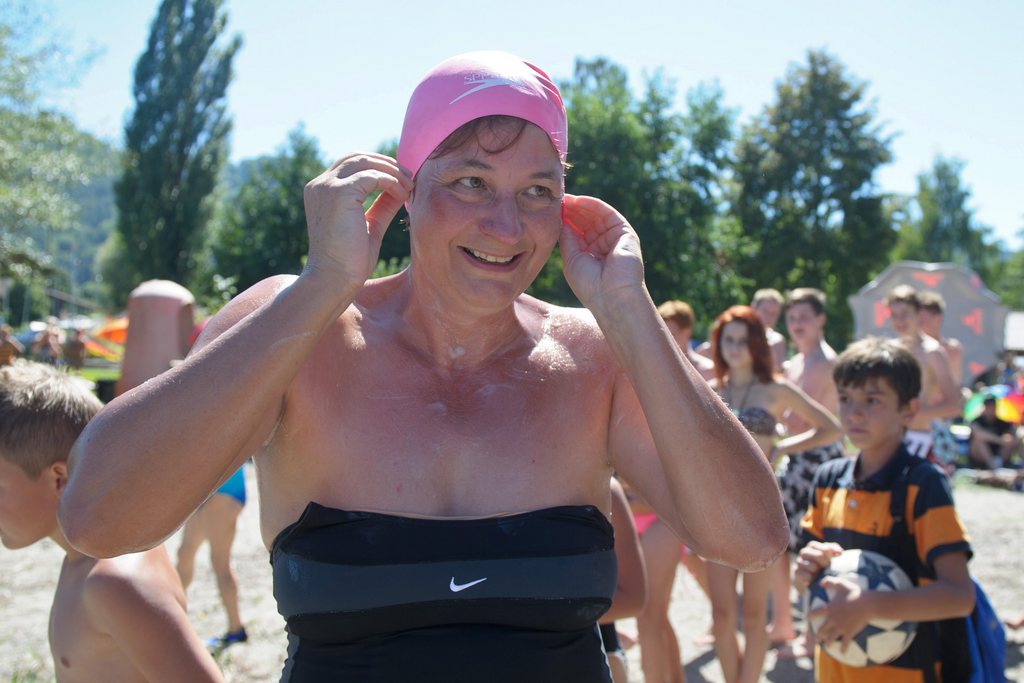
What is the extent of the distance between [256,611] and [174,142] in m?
31.9

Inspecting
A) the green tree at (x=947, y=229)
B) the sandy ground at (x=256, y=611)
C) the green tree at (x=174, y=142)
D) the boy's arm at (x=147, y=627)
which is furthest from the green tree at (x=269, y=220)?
the green tree at (x=947, y=229)

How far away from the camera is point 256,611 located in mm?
5543

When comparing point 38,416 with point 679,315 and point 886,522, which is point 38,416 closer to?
point 886,522

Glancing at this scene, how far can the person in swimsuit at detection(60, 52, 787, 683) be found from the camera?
4.48 ft

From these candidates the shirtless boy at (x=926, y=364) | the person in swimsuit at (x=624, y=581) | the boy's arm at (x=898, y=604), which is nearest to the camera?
the person in swimsuit at (x=624, y=581)

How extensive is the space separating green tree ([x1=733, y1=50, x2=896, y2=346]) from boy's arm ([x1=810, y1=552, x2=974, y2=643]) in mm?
29893

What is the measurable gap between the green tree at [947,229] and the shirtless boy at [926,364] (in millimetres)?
48879

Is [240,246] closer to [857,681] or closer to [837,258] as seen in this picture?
[837,258]

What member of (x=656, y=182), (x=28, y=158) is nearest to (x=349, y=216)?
(x=656, y=182)

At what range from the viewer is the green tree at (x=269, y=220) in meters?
27.1

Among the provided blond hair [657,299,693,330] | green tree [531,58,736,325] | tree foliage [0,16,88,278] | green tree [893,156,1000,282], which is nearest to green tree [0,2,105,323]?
tree foliage [0,16,88,278]

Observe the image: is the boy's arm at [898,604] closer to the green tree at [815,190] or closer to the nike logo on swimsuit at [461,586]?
the nike logo on swimsuit at [461,586]

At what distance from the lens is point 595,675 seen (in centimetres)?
158

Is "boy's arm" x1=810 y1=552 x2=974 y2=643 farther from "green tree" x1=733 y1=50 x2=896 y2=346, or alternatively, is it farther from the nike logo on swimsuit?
"green tree" x1=733 y1=50 x2=896 y2=346
